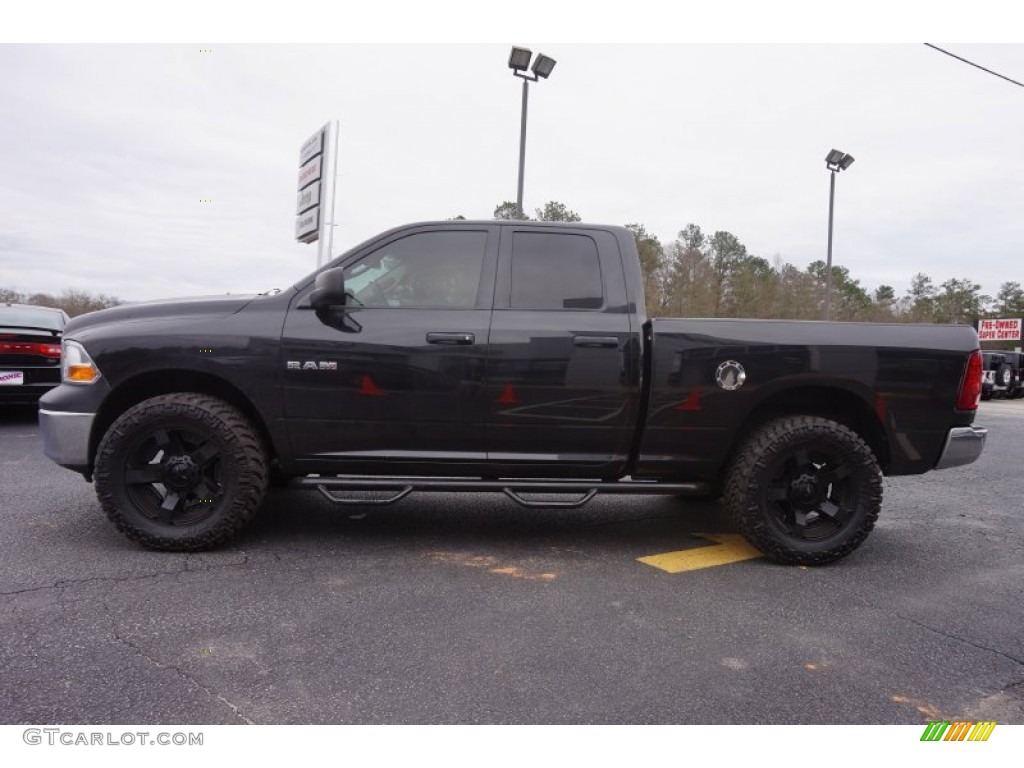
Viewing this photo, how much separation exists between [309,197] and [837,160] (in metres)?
16.2

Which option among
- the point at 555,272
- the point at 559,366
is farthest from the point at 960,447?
the point at 555,272

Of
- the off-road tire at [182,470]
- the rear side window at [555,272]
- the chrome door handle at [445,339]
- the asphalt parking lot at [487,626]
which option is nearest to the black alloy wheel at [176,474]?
the off-road tire at [182,470]

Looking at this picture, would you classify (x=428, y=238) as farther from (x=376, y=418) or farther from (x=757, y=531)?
(x=757, y=531)

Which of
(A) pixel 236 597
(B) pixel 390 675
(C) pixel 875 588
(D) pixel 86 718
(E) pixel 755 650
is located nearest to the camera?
(D) pixel 86 718

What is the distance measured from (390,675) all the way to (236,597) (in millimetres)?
1088

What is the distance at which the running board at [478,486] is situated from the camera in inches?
147

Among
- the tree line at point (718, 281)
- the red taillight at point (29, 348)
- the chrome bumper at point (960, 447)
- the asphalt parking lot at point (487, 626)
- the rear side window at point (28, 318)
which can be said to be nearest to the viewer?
the asphalt parking lot at point (487, 626)

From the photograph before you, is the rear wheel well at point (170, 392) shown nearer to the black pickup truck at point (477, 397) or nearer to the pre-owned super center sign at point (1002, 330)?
the black pickup truck at point (477, 397)

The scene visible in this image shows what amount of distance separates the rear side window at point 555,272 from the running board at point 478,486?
3.31 feet

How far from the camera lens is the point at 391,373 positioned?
367 cm

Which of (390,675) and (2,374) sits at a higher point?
(2,374)

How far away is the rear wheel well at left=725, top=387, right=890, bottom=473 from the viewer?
388cm

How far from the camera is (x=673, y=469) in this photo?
3.85 metres

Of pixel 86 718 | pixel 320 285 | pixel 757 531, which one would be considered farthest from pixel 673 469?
pixel 86 718
